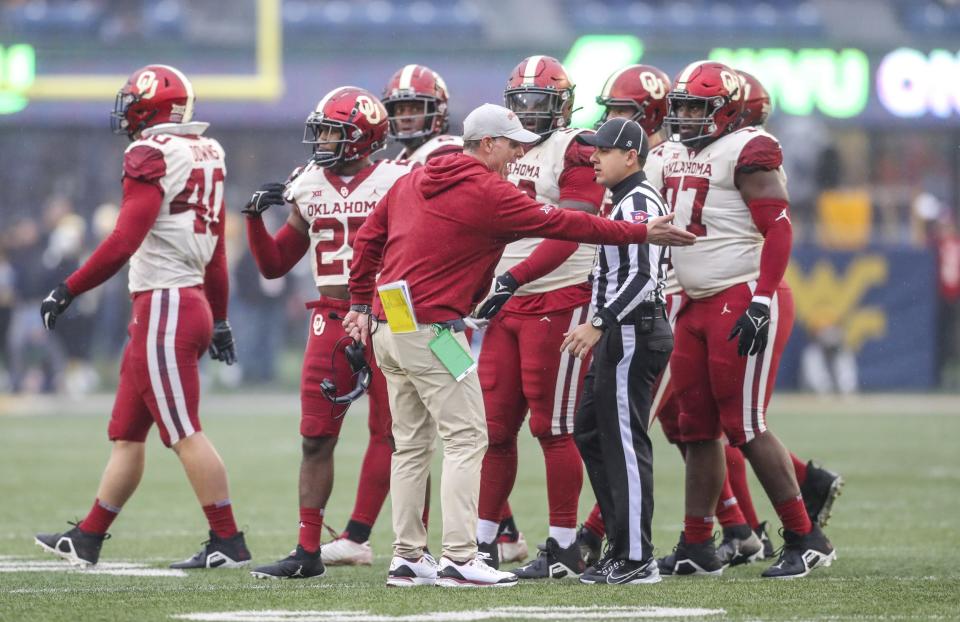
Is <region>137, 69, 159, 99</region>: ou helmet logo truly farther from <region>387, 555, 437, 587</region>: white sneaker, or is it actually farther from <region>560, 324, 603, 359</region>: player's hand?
<region>387, 555, 437, 587</region>: white sneaker

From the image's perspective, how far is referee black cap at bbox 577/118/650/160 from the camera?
5711 mm

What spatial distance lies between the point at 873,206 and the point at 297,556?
1538cm

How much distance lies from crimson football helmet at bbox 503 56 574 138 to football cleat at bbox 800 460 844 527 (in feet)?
6.01

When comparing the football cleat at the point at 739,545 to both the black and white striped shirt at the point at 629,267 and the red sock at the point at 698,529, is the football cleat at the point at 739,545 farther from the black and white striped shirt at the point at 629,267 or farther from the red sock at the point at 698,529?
the black and white striped shirt at the point at 629,267

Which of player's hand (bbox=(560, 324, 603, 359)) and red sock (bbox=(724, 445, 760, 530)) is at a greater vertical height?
player's hand (bbox=(560, 324, 603, 359))

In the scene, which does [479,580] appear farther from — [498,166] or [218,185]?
[218,185]

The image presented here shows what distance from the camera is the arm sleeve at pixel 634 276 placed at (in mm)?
5609

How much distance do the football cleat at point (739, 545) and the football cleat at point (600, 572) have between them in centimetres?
98

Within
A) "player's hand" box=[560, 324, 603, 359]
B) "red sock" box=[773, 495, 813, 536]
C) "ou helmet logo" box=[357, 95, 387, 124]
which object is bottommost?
"red sock" box=[773, 495, 813, 536]

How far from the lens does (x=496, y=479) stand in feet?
20.4

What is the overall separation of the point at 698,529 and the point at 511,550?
3.11ft

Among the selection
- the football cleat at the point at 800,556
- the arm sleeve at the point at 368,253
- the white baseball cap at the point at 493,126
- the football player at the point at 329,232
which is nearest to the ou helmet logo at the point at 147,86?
the football player at the point at 329,232

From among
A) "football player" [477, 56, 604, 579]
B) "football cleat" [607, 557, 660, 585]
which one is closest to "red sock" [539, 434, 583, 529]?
"football player" [477, 56, 604, 579]

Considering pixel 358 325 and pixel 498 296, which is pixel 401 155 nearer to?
pixel 358 325
